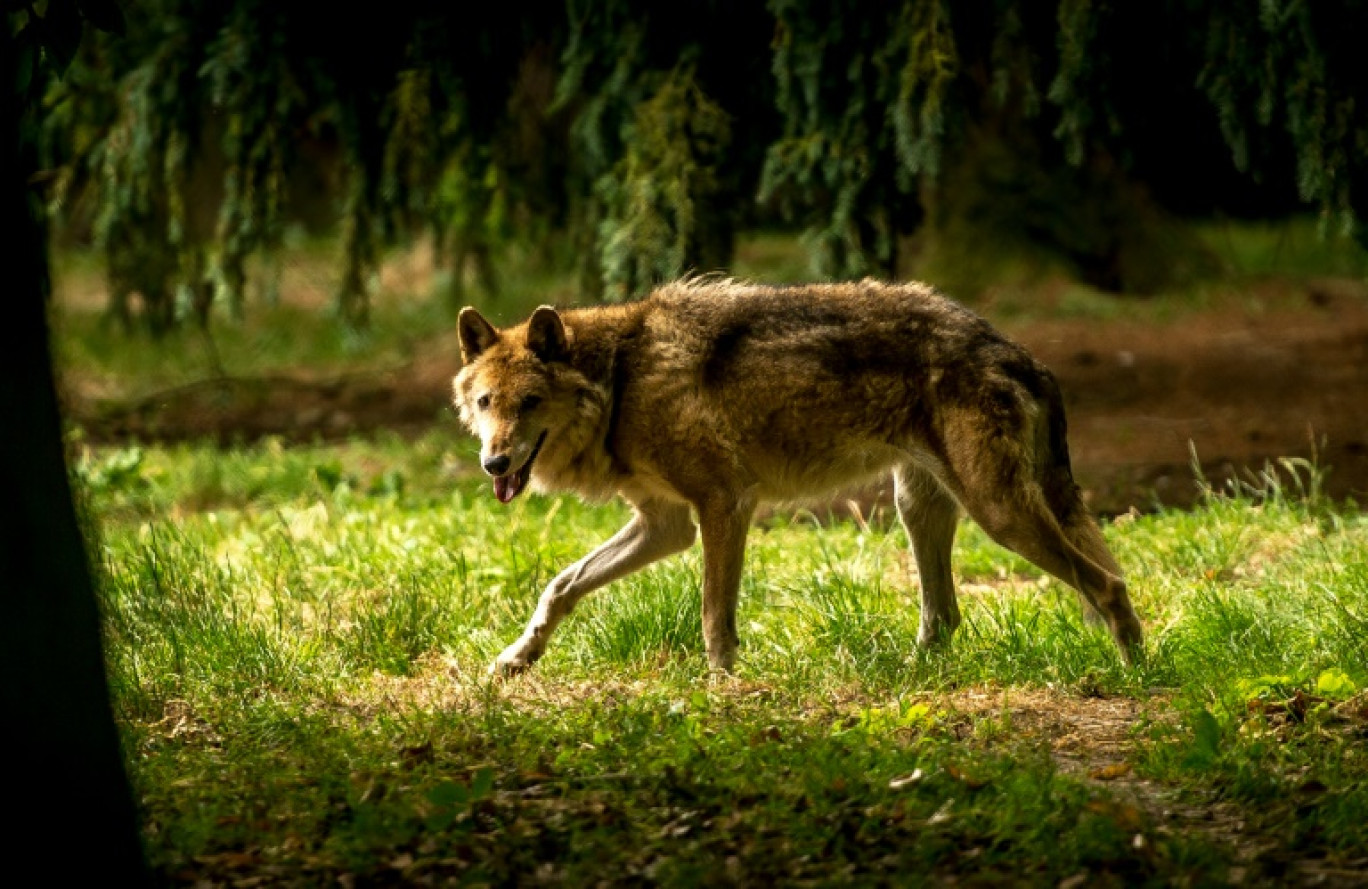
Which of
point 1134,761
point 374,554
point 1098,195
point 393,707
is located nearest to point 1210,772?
point 1134,761

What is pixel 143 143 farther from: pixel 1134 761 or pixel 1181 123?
pixel 1134 761

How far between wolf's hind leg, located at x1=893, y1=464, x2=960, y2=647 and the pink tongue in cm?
156

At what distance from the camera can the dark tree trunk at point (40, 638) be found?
165 inches

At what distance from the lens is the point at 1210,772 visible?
5203 mm

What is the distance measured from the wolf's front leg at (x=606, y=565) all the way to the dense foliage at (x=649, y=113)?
8.59ft

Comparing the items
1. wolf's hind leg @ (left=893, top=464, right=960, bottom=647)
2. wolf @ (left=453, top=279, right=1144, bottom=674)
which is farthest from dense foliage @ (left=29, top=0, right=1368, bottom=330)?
wolf's hind leg @ (left=893, top=464, right=960, bottom=647)

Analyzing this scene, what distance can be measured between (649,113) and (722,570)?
11.9ft

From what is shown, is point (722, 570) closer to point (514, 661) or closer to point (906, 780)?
point (514, 661)

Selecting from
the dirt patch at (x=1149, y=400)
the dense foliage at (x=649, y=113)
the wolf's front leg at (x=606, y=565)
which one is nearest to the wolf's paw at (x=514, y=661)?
the wolf's front leg at (x=606, y=565)

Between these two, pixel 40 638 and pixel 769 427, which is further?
pixel 769 427

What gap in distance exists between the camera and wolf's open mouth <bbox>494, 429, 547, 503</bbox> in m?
6.83

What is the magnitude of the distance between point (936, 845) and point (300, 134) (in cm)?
752

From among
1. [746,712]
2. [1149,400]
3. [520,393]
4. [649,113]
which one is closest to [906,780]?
[746,712]

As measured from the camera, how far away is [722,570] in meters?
6.73
